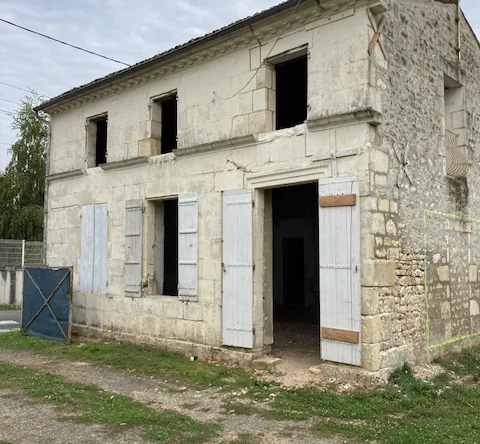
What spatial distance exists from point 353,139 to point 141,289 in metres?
4.90

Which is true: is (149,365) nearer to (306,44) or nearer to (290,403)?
(290,403)

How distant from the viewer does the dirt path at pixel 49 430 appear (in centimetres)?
463

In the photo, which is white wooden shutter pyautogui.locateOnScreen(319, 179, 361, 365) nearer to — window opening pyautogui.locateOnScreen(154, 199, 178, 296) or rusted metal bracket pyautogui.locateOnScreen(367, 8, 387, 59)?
rusted metal bracket pyautogui.locateOnScreen(367, 8, 387, 59)

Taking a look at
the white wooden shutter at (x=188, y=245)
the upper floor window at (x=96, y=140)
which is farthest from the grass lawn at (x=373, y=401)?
the upper floor window at (x=96, y=140)

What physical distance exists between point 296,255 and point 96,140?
5924 mm

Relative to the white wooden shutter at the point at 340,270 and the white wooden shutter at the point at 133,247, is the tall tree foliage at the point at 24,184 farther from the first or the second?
the white wooden shutter at the point at 340,270

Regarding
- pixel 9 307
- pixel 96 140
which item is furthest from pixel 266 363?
pixel 9 307

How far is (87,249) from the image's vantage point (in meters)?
10.6

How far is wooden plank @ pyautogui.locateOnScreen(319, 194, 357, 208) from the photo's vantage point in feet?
21.2

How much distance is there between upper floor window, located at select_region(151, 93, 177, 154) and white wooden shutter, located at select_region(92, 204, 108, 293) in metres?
1.88

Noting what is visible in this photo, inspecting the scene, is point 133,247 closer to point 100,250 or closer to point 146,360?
point 100,250

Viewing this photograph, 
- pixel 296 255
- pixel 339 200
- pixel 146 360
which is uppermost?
pixel 339 200

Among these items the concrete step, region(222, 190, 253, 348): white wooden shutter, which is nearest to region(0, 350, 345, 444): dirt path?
the concrete step

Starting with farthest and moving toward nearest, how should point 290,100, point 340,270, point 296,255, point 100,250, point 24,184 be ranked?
point 24,184
point 296,255
point 290,100
point 100,250
point 340,270
